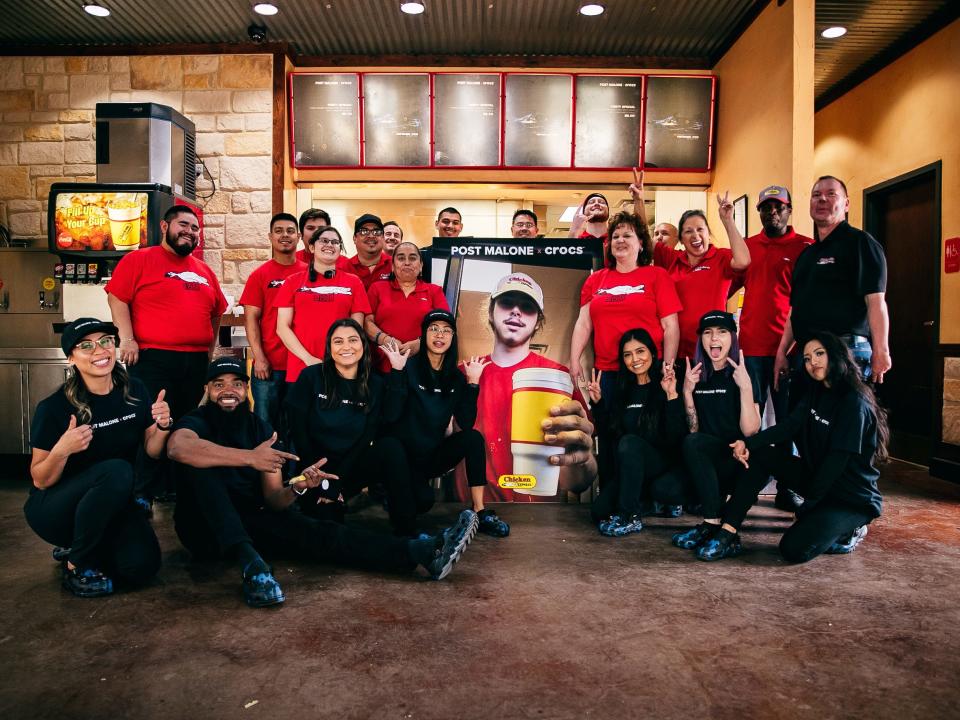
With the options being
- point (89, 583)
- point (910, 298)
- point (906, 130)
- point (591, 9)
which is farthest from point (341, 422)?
point (906, 130)

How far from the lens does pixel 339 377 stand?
3213 millimetres

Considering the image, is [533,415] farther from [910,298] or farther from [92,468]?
[910,298]

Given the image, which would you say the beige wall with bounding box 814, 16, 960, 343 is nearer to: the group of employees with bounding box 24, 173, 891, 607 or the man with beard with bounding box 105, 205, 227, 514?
the group of employees with bounding box 24, 173, 891, 607

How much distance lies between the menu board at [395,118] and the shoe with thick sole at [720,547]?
13.7 feet

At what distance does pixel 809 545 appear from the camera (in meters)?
2.91

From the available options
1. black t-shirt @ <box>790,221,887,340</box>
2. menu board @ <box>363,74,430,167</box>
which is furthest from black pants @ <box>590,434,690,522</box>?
menu board @ <box>363,74,430,167</box>

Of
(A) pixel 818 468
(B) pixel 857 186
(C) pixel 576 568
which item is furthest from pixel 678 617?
(B) pixel 857 186

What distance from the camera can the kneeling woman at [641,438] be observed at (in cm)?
340

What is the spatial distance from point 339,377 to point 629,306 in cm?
154

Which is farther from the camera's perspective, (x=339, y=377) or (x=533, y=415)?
(x=533, y=415)

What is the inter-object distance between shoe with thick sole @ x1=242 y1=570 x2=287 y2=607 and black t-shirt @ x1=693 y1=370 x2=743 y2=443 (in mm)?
2120

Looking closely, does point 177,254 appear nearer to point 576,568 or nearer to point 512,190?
point 576,568

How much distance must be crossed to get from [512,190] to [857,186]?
3116mm

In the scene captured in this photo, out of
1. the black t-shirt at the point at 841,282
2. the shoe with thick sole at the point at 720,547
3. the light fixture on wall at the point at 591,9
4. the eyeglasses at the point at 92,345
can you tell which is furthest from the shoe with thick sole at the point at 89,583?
the light fixture on wall at the point at 591,9
